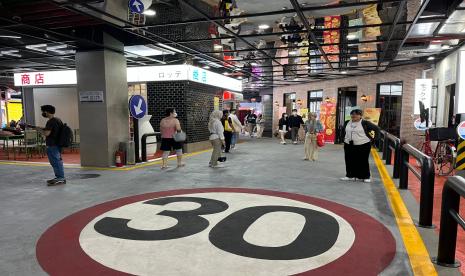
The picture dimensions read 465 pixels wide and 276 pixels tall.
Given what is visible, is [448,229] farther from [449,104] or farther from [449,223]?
[449,104]

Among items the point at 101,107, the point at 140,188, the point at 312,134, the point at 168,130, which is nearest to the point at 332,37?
the point at 312,134

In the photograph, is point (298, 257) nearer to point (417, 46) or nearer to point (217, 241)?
point (217, 241)

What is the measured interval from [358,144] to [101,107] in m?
6.53

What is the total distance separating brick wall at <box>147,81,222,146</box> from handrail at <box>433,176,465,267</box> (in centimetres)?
982

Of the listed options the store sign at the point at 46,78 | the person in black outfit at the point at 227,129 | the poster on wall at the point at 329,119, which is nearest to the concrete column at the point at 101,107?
the person in black outfit at the point at 227,129

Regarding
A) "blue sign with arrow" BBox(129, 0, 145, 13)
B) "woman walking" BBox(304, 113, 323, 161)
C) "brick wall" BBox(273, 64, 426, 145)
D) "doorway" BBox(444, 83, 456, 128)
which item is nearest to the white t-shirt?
"woman walking" BBox(304, 113, 323, 161)

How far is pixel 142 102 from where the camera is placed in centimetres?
916

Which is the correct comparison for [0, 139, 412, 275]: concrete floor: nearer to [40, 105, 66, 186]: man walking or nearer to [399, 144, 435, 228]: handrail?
[40, 105, 66, 186]: man walking

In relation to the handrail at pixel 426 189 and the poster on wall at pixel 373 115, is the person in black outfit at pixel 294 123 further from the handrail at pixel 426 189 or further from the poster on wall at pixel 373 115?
the handrail at pixel 426 189

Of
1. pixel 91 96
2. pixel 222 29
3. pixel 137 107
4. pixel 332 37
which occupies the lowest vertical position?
pixel 137 107

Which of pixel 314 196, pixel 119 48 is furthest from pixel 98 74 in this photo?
→ pixel 314 196

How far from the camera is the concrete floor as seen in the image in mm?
3613

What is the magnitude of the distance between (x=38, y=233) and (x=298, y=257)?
10.4 feet

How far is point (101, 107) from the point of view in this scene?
28.1ft
